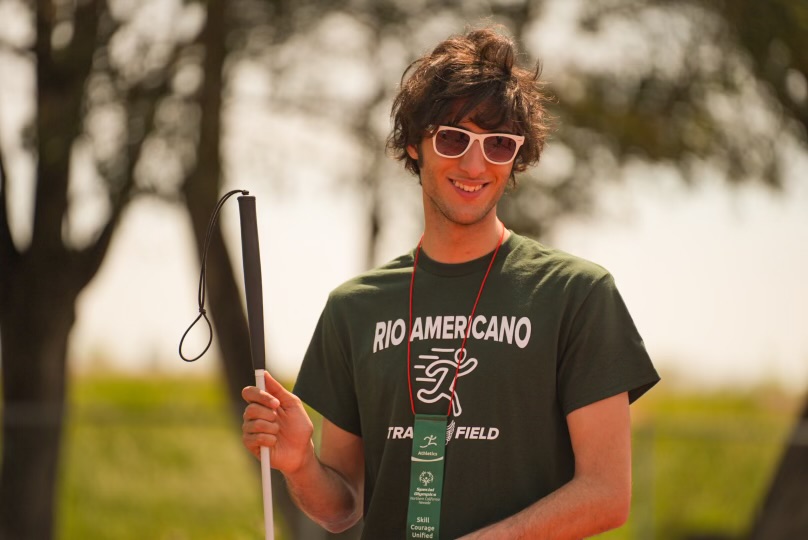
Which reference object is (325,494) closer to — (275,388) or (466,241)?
(275,388)

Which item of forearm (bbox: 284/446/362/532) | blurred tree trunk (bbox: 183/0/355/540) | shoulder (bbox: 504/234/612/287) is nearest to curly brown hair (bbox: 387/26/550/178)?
shoulder (bbox: 504/234/612/287)

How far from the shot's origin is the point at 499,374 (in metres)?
2.77

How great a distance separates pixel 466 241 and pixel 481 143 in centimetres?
23

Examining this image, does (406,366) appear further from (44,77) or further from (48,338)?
(48,338)

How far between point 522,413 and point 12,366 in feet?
24.4

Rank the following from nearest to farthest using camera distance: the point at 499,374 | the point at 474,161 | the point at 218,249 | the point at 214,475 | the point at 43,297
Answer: the point at 499,374 < the point at 474,161 < the point at 43,297 < the point at 218,249 < the point at 214,475

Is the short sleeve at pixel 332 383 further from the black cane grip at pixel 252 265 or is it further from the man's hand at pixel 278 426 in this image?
the black cane grip at pixel 252 265

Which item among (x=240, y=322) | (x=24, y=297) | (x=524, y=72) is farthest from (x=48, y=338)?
(x=524, y=72)

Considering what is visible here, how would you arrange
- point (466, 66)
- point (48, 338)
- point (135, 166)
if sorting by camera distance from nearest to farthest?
point (466, 66) < point (135, 166) < point (48, 338)

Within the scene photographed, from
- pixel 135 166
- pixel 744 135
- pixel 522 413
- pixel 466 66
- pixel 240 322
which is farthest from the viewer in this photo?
pixel 240 322

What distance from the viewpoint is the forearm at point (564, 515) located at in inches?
103

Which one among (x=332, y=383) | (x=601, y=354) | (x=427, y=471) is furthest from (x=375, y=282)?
(x=601, y=354)

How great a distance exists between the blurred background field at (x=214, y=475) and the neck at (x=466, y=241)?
724 cm

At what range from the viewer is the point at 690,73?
27.5 feet
